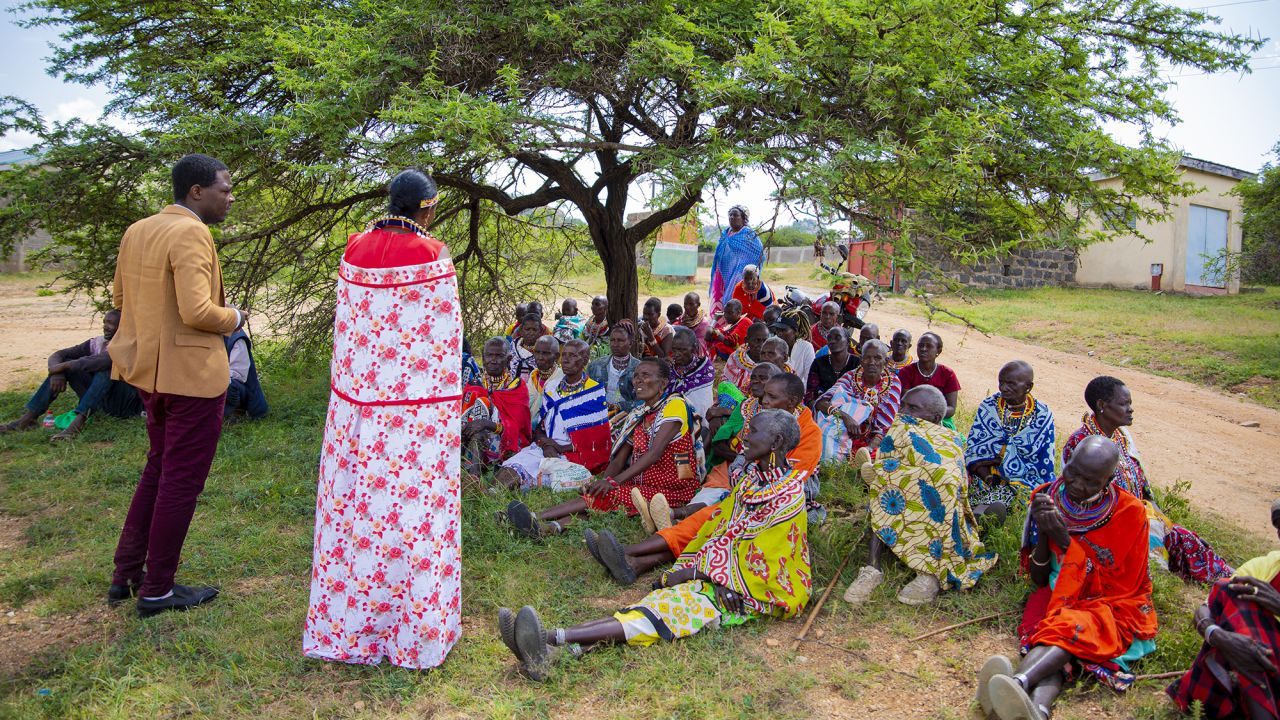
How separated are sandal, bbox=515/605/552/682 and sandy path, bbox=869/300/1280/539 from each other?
485 centimetres

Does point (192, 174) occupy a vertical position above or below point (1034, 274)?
above

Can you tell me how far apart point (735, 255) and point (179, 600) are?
5734 mm

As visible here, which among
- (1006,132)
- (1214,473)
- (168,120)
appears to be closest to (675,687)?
(1006,132)

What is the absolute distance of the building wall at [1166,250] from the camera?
16906mm

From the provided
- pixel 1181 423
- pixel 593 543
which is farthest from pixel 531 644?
pixel 1181 423

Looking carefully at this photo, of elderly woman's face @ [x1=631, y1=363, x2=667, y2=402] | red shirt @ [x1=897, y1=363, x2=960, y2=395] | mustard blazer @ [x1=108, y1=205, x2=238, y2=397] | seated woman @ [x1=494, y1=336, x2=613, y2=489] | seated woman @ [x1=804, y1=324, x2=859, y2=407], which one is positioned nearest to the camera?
mustard blazer @ [x1=108, y1=205, x2=238, y2=397]

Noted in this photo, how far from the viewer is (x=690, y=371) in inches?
239

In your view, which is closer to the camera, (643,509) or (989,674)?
(989,674)

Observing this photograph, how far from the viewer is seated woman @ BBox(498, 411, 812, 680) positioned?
3631 millimetres

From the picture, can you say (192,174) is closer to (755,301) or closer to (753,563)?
(753,563)

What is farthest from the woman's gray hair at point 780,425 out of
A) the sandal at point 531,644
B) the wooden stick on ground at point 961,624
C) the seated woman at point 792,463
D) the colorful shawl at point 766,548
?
the sandal at point 531,644

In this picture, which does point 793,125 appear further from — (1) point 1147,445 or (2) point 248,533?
(1) point 1147,445

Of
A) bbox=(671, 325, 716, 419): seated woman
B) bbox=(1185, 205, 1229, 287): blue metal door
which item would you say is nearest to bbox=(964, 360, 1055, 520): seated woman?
bbox=(671, 325, 716, 419): seated woman

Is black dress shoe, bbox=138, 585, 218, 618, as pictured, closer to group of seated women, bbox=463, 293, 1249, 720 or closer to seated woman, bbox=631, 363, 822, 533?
group of seated women, bbox=463, 293, 1249, 720
